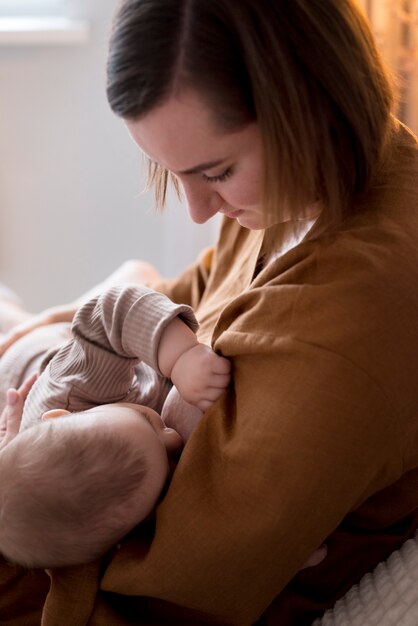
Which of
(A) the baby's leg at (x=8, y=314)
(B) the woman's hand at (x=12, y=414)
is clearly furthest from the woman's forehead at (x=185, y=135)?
(A) the baby's leg at (x=8, y=314)

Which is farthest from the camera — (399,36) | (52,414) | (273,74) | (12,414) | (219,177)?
(399,36)

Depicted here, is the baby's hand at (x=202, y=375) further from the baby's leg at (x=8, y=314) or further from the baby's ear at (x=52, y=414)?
the baby's leg at (x=8, y=314)

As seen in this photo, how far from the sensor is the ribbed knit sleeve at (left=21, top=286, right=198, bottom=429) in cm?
104

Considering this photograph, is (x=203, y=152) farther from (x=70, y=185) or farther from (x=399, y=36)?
(x=70, y=185)

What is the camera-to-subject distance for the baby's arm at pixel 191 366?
97 cm

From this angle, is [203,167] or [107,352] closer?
[203,167]

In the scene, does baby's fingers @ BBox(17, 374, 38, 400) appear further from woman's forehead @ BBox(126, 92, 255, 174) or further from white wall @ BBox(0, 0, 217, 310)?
white wall @ BBox(0, 0, 217, 310)

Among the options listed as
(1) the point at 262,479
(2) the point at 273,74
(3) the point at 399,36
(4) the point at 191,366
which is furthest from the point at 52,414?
(3) the point at 399,36

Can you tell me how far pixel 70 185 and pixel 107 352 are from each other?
1368mm

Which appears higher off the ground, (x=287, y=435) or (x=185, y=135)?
(x=185, y=135)

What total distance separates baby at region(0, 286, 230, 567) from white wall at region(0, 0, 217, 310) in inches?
51.4

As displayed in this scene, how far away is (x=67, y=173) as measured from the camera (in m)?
2.38

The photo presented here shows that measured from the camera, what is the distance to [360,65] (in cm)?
90

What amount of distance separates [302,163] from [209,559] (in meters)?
0.45
